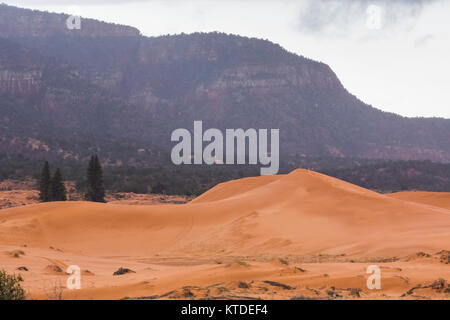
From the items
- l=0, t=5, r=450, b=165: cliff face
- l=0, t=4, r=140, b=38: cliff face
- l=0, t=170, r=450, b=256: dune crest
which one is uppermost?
l=0, t=4, r=140, b=38: cliff face

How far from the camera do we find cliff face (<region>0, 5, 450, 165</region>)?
93.4 m

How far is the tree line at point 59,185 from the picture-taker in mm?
35750

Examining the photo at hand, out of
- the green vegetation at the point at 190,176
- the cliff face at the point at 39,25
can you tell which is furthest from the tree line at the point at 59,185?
the cliff face at the point at 39,25

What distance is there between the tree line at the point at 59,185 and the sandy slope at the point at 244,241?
1185 cm

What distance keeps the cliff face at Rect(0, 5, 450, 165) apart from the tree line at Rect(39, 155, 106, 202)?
3839cm

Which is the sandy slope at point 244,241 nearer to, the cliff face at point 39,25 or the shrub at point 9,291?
the shrub at point 9,291

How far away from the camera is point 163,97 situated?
13075 centimetres

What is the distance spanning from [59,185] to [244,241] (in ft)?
67.3

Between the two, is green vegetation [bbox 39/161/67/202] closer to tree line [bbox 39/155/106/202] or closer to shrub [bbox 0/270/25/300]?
tree line [bbox 39/155/106/202]

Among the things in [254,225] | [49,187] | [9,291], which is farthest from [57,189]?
[9,291]

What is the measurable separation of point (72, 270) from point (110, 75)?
424 feet

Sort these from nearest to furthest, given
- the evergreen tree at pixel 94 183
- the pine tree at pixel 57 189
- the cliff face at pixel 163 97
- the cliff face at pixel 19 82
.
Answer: the pine tree at pixel 57 189 < the evergreen tree at pixel 94 183 < the cliff face at pixel 163 97 < the cliff face at pixel 19 82

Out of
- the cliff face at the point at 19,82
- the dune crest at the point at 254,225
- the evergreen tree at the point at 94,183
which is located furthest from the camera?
the cliff face at the point at 19,82

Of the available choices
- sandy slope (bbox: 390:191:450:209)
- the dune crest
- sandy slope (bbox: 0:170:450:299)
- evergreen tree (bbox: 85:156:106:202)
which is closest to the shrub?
sandy slope (bbox: 0:170:450:299)
